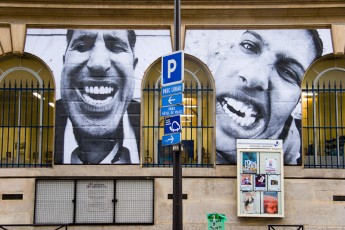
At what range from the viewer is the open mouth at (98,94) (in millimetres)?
15430

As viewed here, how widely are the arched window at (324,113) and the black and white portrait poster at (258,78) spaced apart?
1.47ft

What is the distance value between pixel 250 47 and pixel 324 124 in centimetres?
317

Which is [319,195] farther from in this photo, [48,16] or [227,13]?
[48,16]

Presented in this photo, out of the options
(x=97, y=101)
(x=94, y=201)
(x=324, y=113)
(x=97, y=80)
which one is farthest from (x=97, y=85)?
(x=324, y=113)

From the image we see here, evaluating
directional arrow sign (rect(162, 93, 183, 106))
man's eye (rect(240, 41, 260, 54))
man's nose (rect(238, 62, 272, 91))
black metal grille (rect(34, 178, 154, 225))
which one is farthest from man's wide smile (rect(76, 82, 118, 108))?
directional arrow sign (rect(162, 93, 183, 106))

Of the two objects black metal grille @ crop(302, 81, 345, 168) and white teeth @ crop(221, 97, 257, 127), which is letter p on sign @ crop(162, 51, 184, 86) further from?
black metal grille @ crop(302, 81, 345, 168)

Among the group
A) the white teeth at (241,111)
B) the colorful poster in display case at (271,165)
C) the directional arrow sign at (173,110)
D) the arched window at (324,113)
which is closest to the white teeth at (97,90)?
the white teeth at (241,111)

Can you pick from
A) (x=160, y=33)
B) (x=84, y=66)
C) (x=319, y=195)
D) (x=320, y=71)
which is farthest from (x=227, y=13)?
(x=319, y=195)

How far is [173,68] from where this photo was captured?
10969mm

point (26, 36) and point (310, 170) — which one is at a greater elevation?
point (26, 36)

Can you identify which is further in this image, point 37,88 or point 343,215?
point 37,88

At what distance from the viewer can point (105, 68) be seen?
51.0ft

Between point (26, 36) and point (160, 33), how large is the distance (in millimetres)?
3993

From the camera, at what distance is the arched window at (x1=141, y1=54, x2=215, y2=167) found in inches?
611
